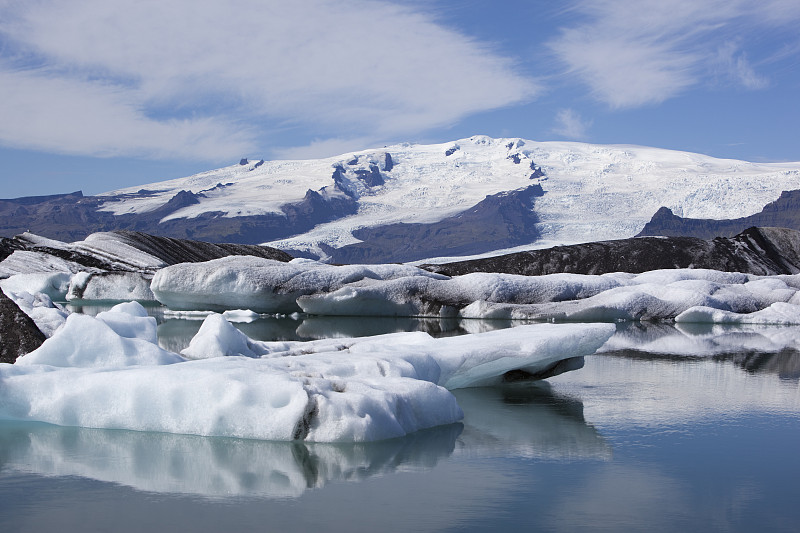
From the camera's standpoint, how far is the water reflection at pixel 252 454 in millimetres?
3770

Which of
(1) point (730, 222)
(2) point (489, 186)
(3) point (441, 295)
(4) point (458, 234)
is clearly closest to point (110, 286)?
(3) point (441, 295)

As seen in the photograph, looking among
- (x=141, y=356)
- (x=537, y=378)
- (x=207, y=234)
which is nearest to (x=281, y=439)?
(x=141, y=356)

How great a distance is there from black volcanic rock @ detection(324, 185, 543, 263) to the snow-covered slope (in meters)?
2.25

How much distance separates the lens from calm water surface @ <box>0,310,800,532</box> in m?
3.28

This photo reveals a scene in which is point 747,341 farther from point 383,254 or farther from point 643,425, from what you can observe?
point 383,254

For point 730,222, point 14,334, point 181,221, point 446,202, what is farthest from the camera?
point 181,221

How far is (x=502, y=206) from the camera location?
82625mm

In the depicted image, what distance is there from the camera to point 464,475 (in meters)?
3.93

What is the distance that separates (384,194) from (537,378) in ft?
274

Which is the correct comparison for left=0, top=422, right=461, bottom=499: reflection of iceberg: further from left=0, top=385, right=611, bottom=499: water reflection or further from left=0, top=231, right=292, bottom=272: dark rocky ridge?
left=0, top=231, right=292, bottom=272: dark rocky ridge

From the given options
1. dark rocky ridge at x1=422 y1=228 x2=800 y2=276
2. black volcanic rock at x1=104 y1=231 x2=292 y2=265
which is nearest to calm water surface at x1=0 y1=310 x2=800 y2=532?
dark rocky ridge at x1=422 y1=228 x2=800 y2=276

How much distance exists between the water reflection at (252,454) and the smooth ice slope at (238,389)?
3.3 inches

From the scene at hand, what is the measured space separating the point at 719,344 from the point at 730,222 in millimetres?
48545

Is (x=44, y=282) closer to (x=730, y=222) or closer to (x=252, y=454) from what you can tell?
(x=252, y=454)
